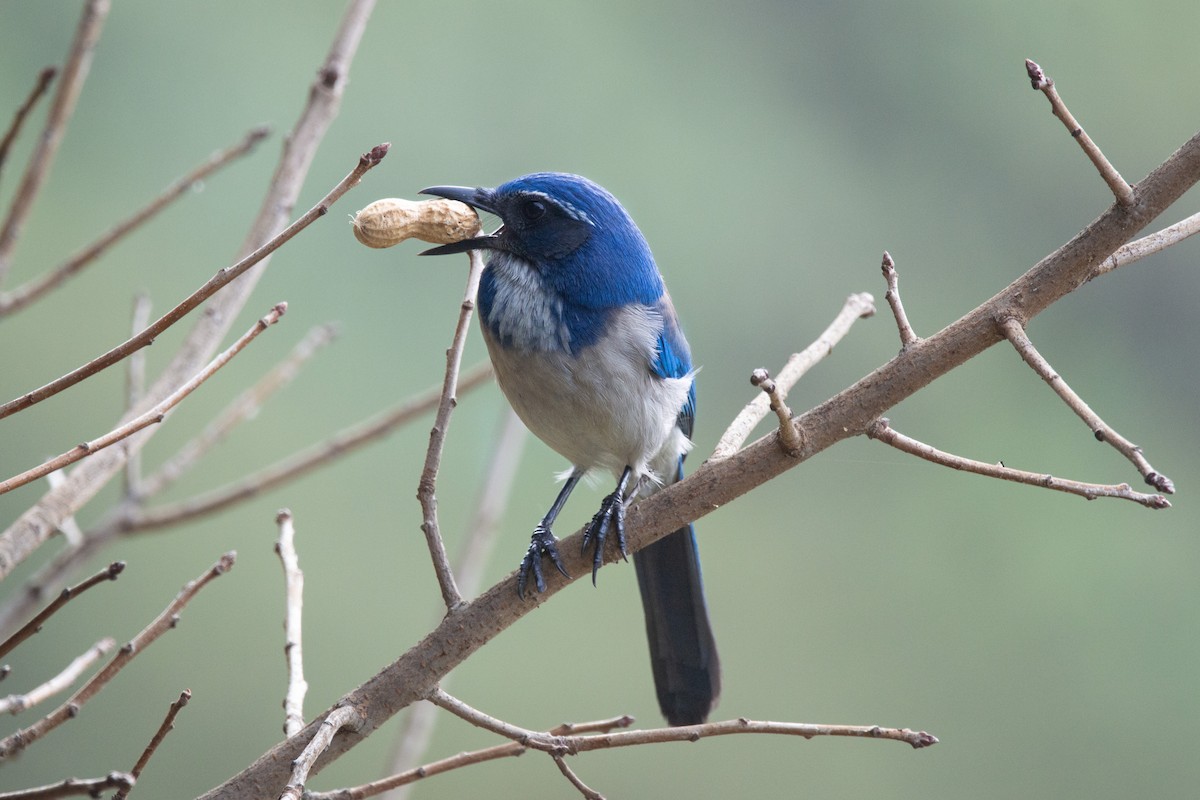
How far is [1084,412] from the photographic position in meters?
0.83

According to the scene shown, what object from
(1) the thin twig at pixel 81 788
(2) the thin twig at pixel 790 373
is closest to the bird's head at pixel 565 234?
(2) the thin twig at pixel 790 373

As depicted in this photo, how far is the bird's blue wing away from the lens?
1.49 metres

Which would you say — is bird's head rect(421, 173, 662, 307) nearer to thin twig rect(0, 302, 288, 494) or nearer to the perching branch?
the perching branch

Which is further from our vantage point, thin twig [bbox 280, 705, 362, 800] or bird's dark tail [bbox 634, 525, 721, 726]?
bird's dark tail [bbox 634, 525, 721, 726]

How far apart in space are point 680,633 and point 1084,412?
0.78 m

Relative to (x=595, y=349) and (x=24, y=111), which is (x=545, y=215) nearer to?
(x=595, y=349)

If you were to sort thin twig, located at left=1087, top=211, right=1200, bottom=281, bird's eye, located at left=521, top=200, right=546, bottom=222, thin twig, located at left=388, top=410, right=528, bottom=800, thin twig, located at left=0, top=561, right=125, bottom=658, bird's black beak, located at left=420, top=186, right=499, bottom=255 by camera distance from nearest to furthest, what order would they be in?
thin twig, located at left=0, top=561, right=125, bottom=658
thin twig, located at left=1087, top=211, right=1200, bottom=281
bird's black beak, located at left=420, top=186, right=499, bottom=255
bird's eye, located at left=521, top=200, right=546, bottom=222
thin twig, located at left=388, top=410, right=528, bottom=800

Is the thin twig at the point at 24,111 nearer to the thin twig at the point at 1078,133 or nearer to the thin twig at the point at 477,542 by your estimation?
the thin twig at the point at 477,542

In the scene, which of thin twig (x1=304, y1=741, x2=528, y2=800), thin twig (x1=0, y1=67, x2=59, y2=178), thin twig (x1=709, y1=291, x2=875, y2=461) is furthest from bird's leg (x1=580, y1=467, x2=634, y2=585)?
thin twig (x1=0, y1=67, x2=59, y2=178)

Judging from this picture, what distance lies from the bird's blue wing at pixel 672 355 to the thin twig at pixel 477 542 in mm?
253

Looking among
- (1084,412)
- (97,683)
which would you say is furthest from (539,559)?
(1084,412)

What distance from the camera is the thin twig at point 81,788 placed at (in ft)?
2.18

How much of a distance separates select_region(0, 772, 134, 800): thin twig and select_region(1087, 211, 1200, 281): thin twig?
82 cm

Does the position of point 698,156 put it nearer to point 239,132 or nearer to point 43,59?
point 239,132
